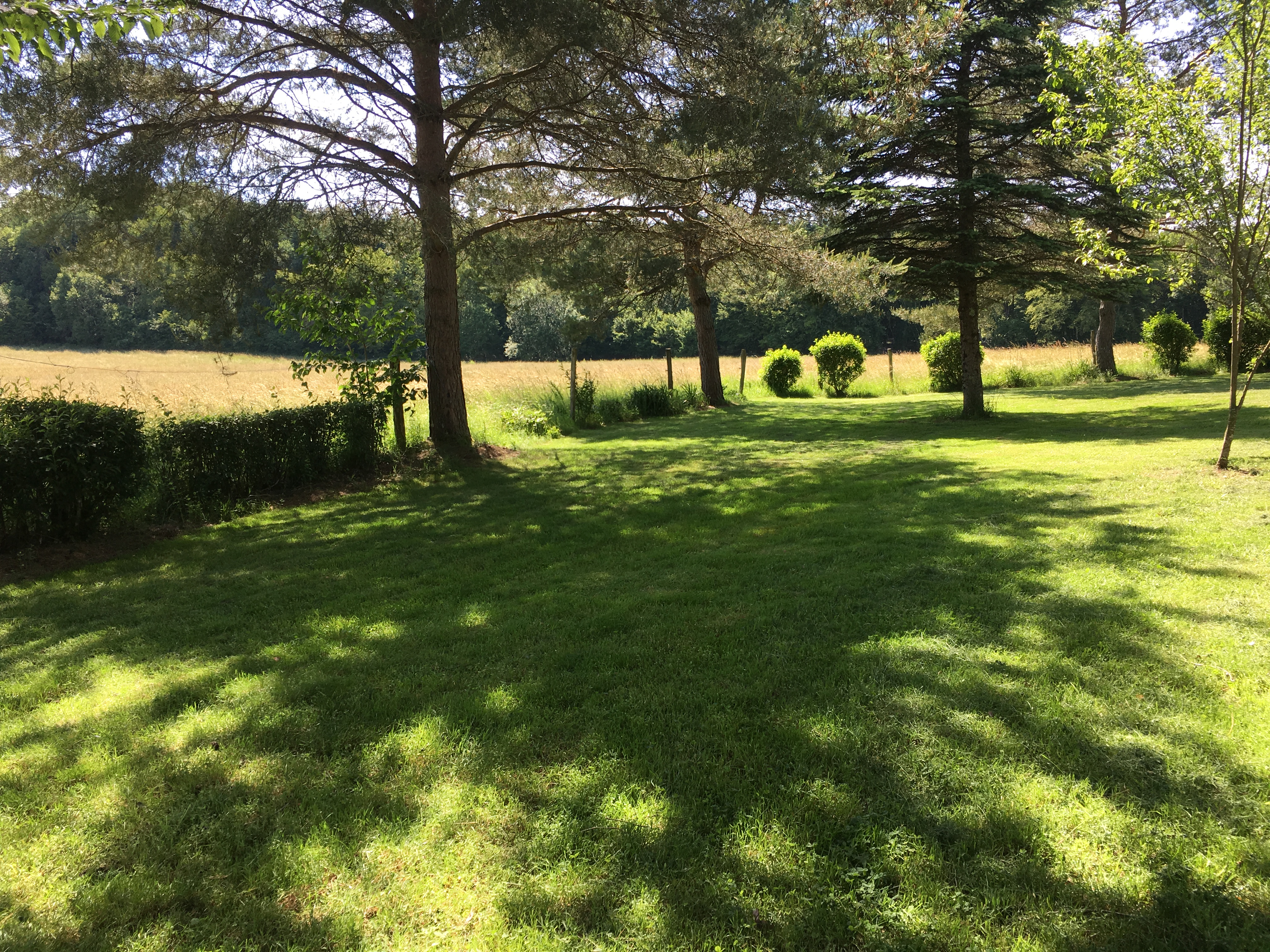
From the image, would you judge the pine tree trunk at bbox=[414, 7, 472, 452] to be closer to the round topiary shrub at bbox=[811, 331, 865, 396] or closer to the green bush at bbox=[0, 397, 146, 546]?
the green bush at bbox=[0, 397, 146, 546]

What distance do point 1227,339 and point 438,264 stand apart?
2237 centimetres

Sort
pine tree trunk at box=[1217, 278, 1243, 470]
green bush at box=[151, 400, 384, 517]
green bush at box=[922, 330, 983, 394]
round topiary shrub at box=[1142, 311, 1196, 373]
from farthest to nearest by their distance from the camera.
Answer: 1. round topiary shrub at box=[1142, 311, 1196, 373]
2. green bush at box=[922, 330, 983, 394]
3. green bush at box=[151, 400, 384, 517]
4. pine tree trunk at box=[1217, 278, 1243, 470]

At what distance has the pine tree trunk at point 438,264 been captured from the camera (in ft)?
29.0

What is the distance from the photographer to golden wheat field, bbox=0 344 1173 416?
430 inches

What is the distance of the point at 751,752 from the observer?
8.52 feet

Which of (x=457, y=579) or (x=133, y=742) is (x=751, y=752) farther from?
(x=457, y=579)

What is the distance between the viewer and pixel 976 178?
10.6m

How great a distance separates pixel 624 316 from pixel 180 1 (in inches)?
649

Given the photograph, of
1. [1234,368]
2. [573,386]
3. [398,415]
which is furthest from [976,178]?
[398,415]

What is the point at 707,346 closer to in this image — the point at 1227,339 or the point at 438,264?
the point at 438,264

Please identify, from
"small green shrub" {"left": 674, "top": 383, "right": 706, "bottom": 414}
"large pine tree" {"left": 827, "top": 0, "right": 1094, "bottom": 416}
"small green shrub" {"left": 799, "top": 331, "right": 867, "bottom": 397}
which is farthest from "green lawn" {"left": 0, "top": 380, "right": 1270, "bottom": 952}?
"small green shrub" {"left": 799, "top": 331, "right": 867, "bottom": 397}

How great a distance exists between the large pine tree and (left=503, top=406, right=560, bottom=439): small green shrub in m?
6.40

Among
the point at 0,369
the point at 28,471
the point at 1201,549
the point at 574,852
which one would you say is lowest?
the point at 574,852

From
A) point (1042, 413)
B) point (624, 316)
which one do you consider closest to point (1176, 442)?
point (1042, 413)
